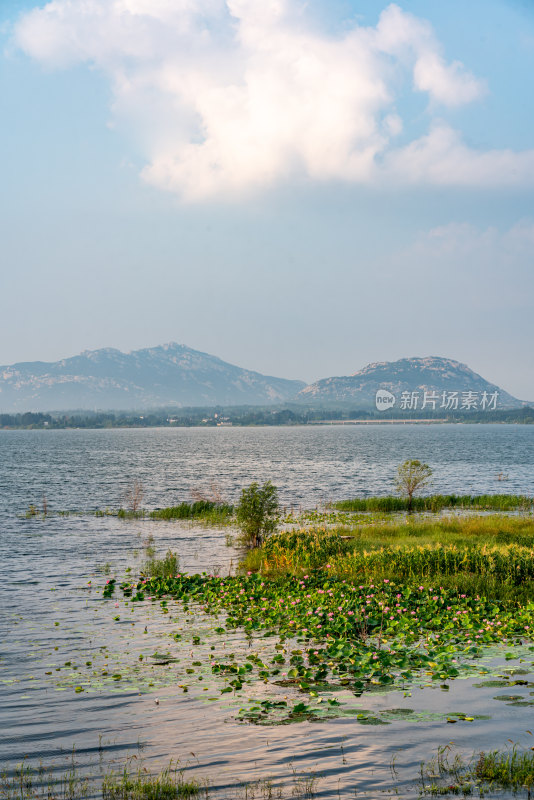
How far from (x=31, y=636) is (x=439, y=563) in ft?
46.0

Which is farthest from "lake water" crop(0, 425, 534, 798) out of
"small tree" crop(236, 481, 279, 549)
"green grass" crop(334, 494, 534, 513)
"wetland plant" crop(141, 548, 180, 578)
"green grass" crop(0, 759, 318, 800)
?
"green grass" crop(334, 494, 534, 513)

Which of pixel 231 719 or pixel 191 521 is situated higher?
pixel 231 719

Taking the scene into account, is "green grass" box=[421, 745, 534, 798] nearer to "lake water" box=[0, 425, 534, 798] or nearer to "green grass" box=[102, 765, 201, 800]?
"lake water" box=[0, 425, 534, 798]

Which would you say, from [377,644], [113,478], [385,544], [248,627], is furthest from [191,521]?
[113,478]

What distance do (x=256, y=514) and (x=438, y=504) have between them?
78.7 ft

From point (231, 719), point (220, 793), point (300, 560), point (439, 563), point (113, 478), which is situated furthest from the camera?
point (113, 478)

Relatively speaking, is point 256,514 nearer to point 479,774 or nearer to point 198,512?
point 198,512

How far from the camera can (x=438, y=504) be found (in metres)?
51.4

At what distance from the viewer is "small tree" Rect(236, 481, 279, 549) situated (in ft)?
108

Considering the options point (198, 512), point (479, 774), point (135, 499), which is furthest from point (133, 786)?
point (135, 499)

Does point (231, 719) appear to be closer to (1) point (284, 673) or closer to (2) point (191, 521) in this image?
(1) point (284, 673)

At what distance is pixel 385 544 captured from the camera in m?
28.0

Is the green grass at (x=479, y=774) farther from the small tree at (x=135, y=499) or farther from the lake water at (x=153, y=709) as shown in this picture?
the small tree at (x=135, y=499)

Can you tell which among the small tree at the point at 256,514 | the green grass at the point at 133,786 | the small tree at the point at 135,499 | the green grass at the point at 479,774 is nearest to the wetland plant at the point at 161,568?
the small tree at the point at 256,514
